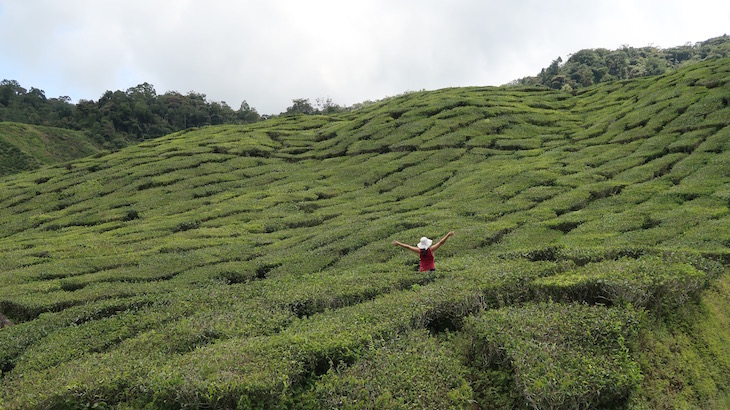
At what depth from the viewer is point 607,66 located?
103188mm

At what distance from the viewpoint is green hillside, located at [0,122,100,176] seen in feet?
242

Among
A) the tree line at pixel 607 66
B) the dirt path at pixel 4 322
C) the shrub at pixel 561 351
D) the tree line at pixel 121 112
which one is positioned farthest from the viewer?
the tree line at pixel 121 112

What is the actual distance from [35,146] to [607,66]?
115812mm

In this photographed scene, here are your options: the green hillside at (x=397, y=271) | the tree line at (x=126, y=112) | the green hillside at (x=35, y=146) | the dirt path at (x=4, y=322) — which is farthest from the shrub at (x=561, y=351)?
the tree line at (x=126, y=112)

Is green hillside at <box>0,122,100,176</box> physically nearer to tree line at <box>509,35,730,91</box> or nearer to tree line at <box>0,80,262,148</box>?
tree line at <box>0,80,262,148</box>

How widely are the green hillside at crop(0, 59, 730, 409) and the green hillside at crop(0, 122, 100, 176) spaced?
38.9 metres

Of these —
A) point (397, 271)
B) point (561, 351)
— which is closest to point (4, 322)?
point (397, 271)

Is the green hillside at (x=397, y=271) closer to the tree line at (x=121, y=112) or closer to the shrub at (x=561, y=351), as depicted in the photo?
the shrub at (x=561, y=351)

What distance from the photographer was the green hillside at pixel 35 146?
7375 cm


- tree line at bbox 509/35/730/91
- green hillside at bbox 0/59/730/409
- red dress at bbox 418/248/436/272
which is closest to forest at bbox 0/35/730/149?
tree line at bbox 509/35/730/91

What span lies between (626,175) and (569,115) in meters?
22.0

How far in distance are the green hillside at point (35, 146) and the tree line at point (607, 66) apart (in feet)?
290

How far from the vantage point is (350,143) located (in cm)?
4566

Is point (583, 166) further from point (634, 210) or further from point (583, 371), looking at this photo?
point (583, 371)
